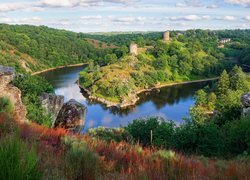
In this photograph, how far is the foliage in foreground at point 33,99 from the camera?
16.1 metres

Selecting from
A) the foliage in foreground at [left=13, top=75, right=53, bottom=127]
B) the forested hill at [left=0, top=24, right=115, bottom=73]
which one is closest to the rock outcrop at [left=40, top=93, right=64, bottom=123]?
the foliage in foreground at [left=13, top=75, right=53, bottom=127]

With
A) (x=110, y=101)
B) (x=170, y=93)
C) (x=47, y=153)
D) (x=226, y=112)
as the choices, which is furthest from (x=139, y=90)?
(x=47, y=153)

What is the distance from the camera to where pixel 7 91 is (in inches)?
578

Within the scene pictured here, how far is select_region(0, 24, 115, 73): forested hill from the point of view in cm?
10536

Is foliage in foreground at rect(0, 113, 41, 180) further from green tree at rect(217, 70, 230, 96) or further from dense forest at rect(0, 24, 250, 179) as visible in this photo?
green tree at rect(217, 70, 230, 96)

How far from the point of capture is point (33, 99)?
1747 centimetres

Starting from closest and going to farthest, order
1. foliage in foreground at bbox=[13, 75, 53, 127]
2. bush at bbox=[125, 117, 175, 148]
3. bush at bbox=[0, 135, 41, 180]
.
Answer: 1. bush at bbox=[0, 135, 41, 180]
2. foliage in foreground at bbox=[13, 75, 53, 127]
3. bush at bbox=[125, 117, 175, 148]

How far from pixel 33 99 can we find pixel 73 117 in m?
4.26

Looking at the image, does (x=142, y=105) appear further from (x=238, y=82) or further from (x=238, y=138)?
(x=238, y=138)

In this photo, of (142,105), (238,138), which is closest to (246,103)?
(238,138)

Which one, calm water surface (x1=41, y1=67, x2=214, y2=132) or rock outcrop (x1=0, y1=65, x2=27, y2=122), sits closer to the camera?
rock outcrop (x1=0, y1=65, x2=27, y2=122)

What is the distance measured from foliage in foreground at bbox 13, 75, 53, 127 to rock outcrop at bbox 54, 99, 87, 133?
32.8 inches

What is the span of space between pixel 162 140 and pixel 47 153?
1631 centimetres

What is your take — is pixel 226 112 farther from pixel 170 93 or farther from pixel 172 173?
pixel 170 93
